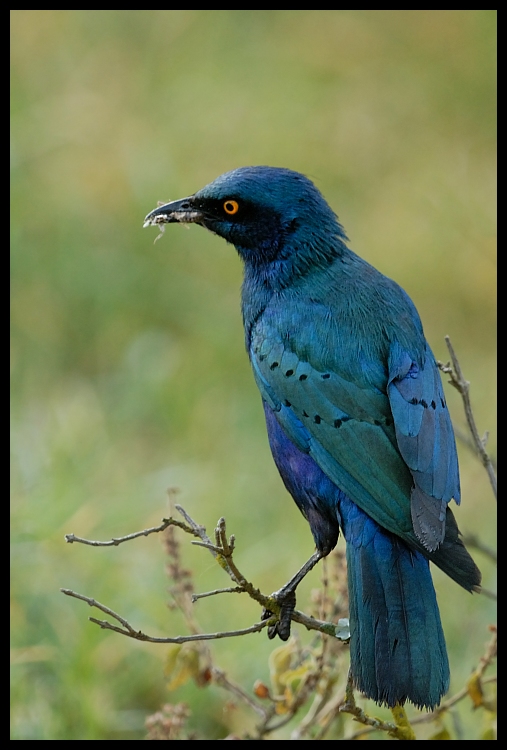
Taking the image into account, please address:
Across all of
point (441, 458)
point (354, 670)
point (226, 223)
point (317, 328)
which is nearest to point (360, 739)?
point (354, 670)

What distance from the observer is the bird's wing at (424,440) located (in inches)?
109

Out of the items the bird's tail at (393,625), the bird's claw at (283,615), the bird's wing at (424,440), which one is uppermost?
the bird's wing at (424,440)

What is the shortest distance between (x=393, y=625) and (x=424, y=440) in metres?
0.54

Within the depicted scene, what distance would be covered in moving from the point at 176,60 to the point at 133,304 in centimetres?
271

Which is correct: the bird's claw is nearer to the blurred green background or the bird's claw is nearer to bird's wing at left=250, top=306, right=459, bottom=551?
bird's wing at left=250, top=306, right=459, bottom=551

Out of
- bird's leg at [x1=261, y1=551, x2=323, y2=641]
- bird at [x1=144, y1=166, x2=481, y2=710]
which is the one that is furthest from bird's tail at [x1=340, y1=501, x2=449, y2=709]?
bird's leg at [x1=261, y1=551, x2=323, y2=641]

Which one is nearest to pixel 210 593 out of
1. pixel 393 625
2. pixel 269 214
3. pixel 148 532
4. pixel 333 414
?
pixel 148 532

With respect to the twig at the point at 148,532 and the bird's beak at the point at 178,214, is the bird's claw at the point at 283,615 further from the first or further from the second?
the bird's beak at the point at 178,214

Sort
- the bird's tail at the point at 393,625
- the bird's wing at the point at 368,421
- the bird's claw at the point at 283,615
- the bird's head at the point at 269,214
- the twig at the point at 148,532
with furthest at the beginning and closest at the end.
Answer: the bird's head at the point at 269,214, the bird's claw at the point at 283,615, the bird's wing at the point at 368,421, the bird's tail at the point at 393,625, the twig at the point at 148,532

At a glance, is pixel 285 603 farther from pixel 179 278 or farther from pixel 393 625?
pixel 179 278

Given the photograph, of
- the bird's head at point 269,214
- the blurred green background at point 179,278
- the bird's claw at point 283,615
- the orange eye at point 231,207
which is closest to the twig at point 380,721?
the bird's claw at point 283,615

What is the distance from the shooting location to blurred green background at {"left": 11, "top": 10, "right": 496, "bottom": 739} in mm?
4191

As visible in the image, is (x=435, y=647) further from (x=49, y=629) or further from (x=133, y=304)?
(x=133, y=304)

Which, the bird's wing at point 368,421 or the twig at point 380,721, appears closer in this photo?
the twig at point 380,721
